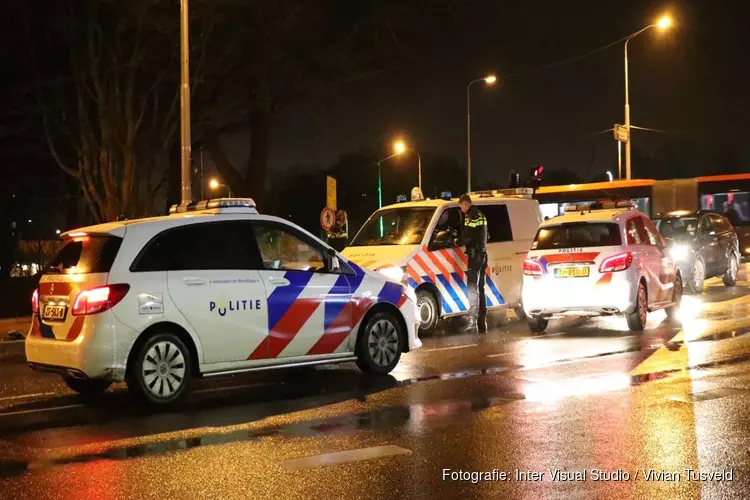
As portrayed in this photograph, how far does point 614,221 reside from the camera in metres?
13.0

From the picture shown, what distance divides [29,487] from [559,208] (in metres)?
30.5

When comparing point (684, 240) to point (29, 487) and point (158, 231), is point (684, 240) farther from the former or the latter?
point (29, 487)

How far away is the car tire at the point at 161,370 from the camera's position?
8.15 meters

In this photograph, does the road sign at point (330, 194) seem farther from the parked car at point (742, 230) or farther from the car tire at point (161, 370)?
the parked car at point (742, 230)

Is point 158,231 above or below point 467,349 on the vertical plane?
above

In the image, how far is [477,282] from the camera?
13844mm

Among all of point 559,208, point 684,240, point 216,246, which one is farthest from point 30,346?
point 559,208

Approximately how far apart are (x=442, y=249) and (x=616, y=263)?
258 centimetres

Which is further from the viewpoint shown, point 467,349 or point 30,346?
point 467,349

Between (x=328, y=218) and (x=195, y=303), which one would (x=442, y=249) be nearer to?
(x=195, y=303)

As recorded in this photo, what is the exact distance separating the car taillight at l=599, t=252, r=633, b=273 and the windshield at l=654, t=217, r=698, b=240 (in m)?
7.17

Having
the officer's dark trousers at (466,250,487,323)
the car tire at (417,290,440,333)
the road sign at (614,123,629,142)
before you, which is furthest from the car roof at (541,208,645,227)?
the road sign at (614,123,629,142)

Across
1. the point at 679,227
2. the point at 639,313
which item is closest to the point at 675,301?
the point at 639,313

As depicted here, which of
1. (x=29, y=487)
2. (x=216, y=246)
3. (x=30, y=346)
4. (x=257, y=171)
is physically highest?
(x=257, y=171)
